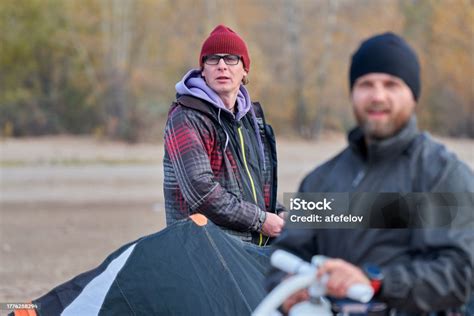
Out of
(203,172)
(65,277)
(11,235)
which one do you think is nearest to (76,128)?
(11,235)

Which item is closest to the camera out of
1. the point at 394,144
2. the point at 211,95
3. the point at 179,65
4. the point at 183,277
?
the point at 394,144

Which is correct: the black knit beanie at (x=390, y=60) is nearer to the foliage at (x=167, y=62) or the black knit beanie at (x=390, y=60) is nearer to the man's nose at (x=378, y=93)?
the man's nose at (x=378, y=93)

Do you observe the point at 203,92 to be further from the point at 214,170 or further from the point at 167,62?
the point at 167,62

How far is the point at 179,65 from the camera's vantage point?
3272cm

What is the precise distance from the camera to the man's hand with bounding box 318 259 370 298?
279 centimetres

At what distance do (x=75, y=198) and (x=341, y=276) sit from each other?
16.4 m

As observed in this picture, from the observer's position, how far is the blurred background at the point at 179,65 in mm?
31047

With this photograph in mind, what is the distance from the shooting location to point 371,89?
2.99m

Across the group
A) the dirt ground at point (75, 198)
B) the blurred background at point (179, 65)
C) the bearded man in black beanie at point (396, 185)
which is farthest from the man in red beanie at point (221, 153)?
the blurred background at point (179, 65)

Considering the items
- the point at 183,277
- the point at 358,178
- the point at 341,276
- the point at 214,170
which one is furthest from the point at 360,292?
the point at 214,170

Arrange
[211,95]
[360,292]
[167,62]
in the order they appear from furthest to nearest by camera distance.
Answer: [167,62]
[211,95]
[360,292]

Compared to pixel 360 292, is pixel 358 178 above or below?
above

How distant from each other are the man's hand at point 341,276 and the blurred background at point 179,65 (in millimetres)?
24184

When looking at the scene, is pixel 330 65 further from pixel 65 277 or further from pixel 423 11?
pixel 65 277
